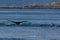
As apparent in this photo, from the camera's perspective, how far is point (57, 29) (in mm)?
4797

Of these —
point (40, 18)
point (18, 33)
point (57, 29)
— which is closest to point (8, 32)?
point (18, 33)

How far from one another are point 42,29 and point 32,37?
0.73 meters

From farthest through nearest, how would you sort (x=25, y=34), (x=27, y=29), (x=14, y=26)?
(x=14, y=26)
(x=27, y=29)
(x=25, y=34)

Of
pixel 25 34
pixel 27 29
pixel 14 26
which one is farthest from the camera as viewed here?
pixel 14 26

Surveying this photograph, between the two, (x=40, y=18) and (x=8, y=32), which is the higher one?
(x=40, y=18)

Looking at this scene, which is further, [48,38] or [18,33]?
[18,33]

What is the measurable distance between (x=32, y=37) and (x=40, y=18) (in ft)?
6.34

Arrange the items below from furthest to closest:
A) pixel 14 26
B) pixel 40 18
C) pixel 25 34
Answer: pixel 40 18 → pixel 14 26 → pixel 25 34

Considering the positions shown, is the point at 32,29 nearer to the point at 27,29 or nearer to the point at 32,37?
the point at 27,29

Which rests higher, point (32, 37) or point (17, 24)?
point (17, 24)

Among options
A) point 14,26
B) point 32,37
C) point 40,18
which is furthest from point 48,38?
point 40,18

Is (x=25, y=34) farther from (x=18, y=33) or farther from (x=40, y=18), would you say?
(x=40, y=18)

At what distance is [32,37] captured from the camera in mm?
4105

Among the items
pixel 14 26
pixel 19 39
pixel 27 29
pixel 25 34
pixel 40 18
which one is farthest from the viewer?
pixel 40 18
